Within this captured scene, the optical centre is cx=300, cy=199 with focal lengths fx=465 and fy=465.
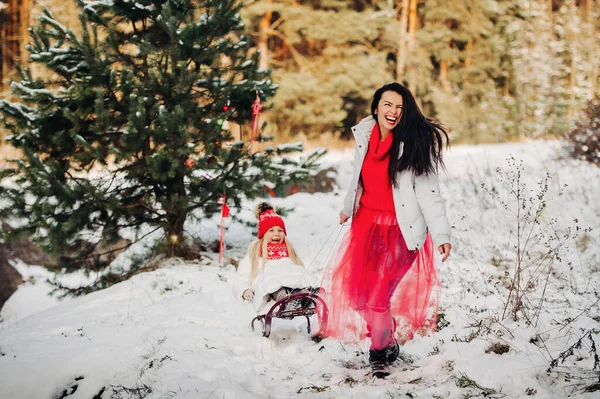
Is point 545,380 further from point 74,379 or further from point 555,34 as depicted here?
point 555,34

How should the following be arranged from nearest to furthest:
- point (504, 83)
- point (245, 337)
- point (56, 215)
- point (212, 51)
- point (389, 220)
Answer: point (389, 220) → point (245, 337) → point (56, 215) → point (212, 51) → point (504, 83)

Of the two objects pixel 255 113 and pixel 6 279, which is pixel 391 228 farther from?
pixel 6 279

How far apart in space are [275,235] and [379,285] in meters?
1.56

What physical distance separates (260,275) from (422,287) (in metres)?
1.63

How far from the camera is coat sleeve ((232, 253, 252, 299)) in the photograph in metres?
4.72

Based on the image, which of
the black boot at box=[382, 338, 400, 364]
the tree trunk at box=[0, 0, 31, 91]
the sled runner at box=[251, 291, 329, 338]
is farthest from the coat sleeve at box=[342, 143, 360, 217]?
the tree trunk at box=[0, 0, 31, 91]

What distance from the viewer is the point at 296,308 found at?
443cm

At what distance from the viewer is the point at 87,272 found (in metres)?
7.10

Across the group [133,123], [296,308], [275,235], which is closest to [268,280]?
[296,308]

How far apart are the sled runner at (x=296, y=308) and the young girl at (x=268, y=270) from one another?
0.34 feet

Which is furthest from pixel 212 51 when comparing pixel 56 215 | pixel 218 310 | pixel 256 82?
pixel 218 310

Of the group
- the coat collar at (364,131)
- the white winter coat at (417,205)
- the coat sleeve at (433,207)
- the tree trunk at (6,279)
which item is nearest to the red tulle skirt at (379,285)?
the white winter coat at (417,205)

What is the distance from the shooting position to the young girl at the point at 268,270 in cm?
447

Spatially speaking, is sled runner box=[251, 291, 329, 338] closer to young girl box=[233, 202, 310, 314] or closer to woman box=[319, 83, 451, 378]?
young girl box=[233, 202, 310, 314]
